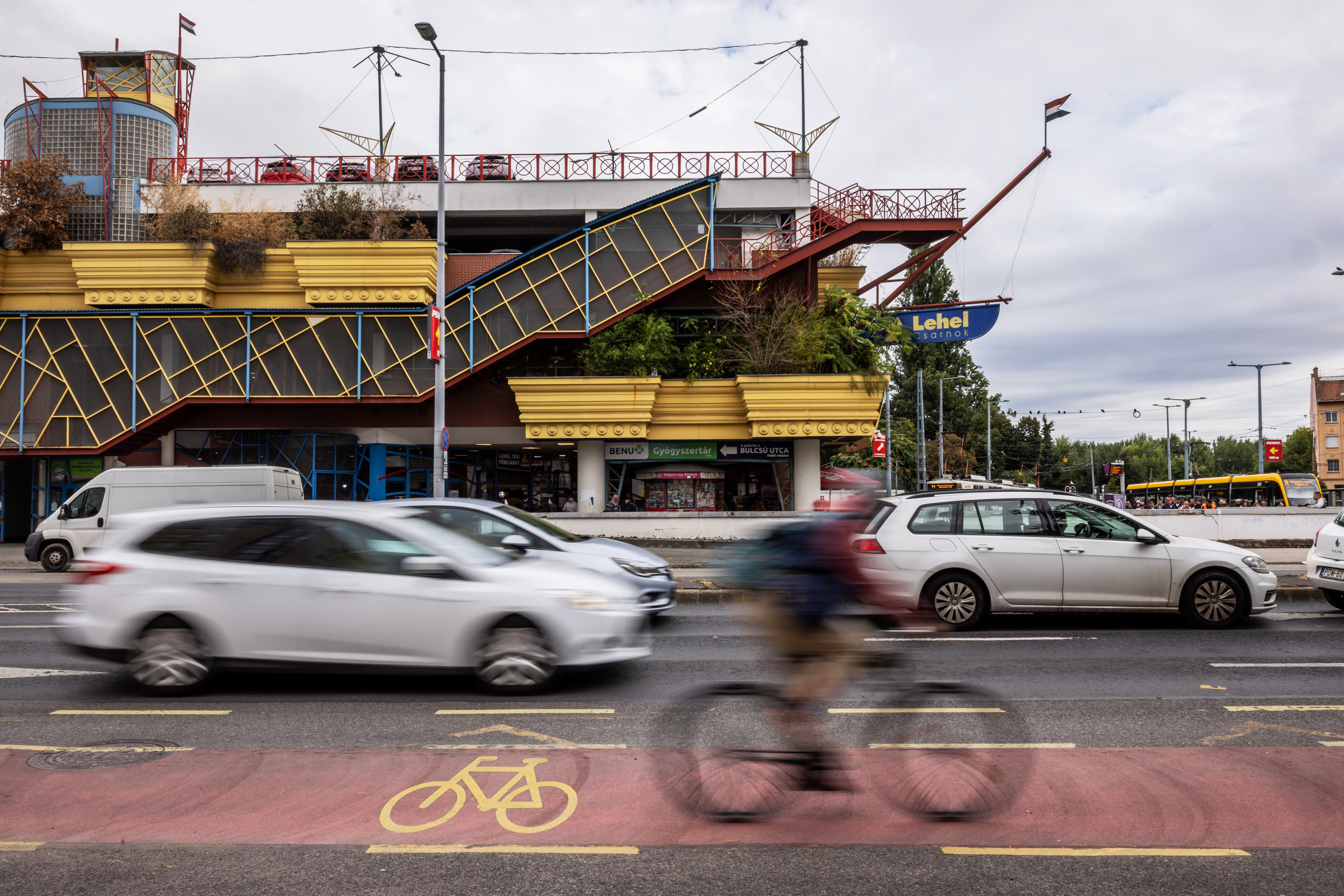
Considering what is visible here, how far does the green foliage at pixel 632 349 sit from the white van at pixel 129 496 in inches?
388

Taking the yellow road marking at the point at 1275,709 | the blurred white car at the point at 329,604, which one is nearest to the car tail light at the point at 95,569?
the blurred white car at the point at 329,604

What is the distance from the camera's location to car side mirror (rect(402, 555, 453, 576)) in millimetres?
6906

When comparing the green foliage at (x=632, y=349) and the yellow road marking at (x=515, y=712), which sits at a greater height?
the green foliage at (x=632, y=349)

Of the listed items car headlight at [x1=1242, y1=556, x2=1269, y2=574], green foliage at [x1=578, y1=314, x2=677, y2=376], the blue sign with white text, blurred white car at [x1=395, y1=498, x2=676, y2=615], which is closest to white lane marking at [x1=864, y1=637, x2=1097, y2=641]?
car headlight at [x1=1242, y1=556, x2=1269, y2=574]

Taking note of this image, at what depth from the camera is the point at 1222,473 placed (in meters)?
148

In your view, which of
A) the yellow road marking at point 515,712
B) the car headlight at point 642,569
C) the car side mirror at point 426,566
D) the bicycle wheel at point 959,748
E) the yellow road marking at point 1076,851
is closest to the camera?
the yellow road marking at point 1076,851

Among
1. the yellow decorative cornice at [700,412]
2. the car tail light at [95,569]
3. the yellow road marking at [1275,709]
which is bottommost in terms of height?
the yellow road marking at [1275,709]

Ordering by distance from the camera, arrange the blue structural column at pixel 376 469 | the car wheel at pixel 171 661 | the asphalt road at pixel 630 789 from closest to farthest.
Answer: the asphalt road at pixel 630 789, the car wheel at pixel 171 661, the blue structural column at pixel 376 469

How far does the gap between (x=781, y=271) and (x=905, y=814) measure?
23.8 m

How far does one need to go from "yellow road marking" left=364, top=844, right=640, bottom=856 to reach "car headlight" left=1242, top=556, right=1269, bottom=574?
9.04 meters

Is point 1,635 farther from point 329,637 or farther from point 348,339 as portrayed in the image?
point 348,339

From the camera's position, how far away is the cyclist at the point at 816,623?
4.38 meters

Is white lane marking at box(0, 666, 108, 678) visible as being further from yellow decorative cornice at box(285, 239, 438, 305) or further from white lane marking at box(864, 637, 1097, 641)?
yellow decorative cornice at box(285, 239, 438, 305)

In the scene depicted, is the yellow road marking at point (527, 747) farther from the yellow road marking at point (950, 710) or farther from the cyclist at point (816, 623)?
the yellow road marking at point (950, 710)
